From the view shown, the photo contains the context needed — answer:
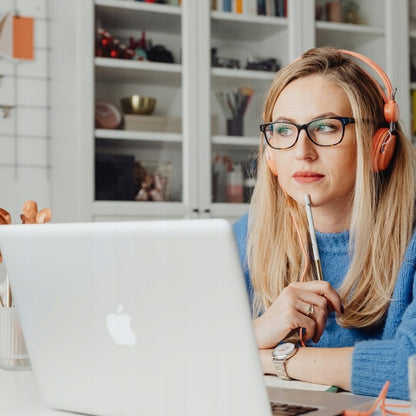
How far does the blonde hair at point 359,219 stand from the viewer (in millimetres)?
1400

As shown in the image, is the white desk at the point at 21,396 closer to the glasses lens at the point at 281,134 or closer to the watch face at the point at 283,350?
the watch face at the point at 283,350

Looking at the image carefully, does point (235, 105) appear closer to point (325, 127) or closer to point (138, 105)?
point (138, 105)

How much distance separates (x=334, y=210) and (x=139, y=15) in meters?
1.79

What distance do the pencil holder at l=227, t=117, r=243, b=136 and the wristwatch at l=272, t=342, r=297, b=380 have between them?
6.41 ft

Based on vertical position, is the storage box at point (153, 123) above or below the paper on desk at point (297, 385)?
above

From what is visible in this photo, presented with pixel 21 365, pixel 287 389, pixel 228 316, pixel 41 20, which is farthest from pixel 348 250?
pixel 41 20

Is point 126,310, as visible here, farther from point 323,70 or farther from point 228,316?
point 323,70

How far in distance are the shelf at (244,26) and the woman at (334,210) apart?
5.24 feet

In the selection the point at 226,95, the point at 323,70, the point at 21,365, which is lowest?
the point at 21,365

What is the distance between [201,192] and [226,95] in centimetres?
45

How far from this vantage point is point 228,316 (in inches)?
29.5

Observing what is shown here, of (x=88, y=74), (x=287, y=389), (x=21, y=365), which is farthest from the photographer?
(x=88, y=74)

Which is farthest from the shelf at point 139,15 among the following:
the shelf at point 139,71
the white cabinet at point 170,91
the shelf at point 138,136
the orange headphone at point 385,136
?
the orange headphone at point 385,136

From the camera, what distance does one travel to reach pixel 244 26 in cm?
316
